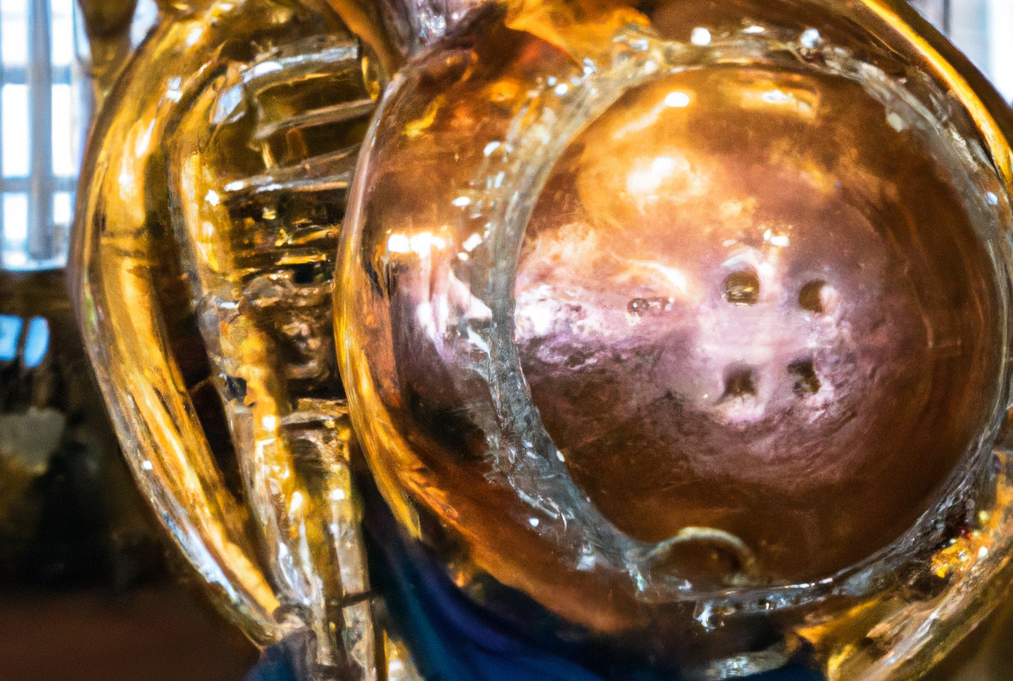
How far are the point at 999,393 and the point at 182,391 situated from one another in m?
0.19

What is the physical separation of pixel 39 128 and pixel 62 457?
85 mm

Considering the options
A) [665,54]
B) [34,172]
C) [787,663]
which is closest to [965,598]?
[787,663]

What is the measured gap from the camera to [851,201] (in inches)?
6.3

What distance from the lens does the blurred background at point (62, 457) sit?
210 millimetres

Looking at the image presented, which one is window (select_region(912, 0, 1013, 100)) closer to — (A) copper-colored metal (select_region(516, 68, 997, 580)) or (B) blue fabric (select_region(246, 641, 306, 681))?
(A) copper-colored metal (select_region(516, 68, 997, 580))

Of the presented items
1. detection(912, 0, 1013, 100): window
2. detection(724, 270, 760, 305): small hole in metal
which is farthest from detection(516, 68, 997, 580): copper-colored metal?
detection(912, 0, 1013, 100): window

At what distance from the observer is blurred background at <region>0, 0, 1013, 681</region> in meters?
0.21

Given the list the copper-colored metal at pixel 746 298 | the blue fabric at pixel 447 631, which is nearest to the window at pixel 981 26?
the copper-colored metal at pixel 746 298

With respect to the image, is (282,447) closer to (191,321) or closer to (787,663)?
(191,321)

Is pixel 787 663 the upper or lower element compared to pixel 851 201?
lower

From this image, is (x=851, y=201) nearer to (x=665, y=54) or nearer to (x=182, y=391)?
(x=665, y=54)

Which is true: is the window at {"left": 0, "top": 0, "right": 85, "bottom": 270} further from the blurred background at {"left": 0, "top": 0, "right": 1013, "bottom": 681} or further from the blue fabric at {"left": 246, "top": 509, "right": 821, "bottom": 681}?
the blue fabric at {"left": 246, "top": 509, "right": 821, "bottom": 681}

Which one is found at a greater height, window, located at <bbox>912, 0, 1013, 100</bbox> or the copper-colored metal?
window, located at <bbox>912, 0, 1013, 100</bbox>

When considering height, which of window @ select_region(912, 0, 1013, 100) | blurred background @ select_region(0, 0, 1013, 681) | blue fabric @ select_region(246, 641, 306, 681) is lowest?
blue fabric @ select_region(246, 641, 306, 681)
